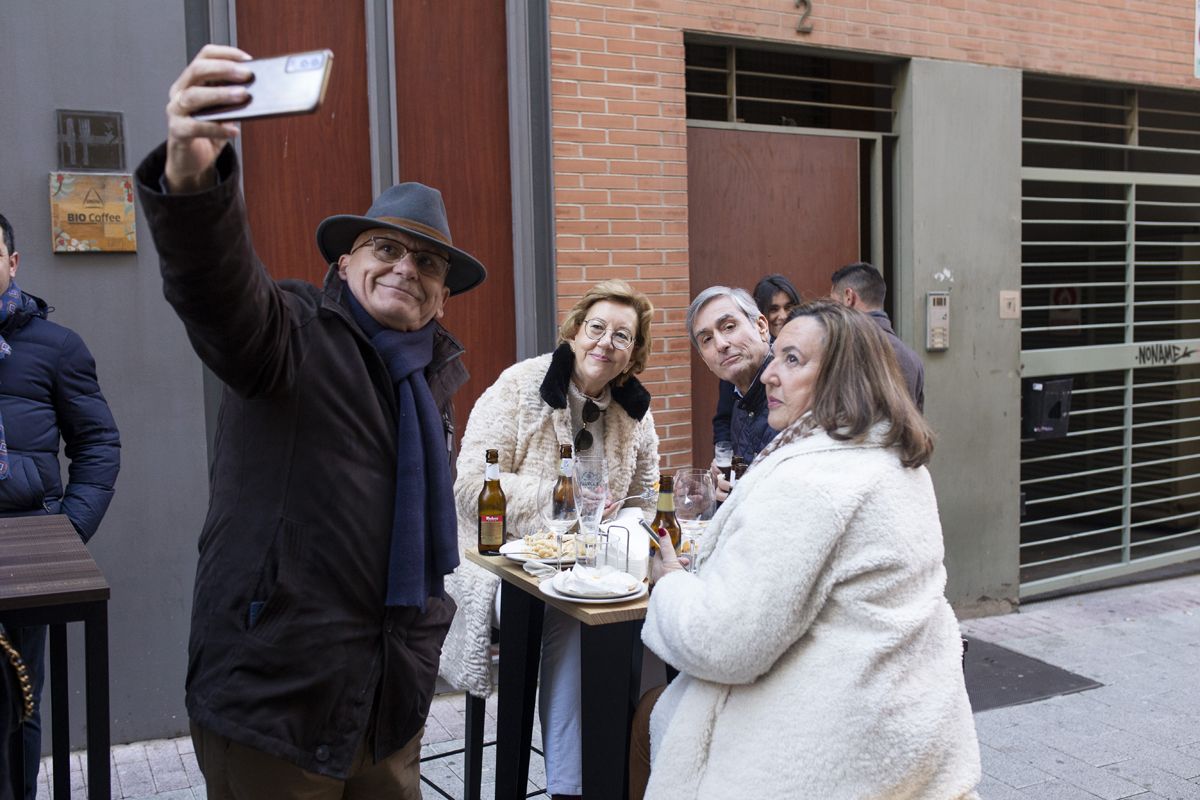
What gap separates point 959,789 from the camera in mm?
2654

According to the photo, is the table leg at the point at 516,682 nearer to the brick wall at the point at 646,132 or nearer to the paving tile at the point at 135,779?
the paving tile at the point at 135,779

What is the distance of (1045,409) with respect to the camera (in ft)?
24.3

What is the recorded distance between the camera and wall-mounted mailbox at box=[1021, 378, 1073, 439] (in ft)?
24.3

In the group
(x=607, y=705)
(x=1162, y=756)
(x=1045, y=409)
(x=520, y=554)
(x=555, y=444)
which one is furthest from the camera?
(x=1045, y=409)

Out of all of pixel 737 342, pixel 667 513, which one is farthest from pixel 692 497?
pixel 737 342

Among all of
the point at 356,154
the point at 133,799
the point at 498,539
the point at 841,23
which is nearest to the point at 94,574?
the point at 498,539

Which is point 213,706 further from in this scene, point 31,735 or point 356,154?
point 356,154

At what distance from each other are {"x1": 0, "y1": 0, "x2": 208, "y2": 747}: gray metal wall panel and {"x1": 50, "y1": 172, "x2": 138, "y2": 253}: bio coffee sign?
0.05 metres

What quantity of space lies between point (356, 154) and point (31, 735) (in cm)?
291

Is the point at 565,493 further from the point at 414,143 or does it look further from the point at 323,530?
the point at 414,143

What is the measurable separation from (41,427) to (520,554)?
1761 mm

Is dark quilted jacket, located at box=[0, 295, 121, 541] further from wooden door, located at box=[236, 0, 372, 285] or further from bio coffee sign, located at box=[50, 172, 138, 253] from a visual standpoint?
wooden door, located at box=[236, 0, 372, 285]

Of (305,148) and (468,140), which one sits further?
(468,140)

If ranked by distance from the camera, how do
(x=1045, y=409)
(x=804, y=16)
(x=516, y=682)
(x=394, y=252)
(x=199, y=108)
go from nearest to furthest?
(x=199, y=108)
(x=394, y=252)
(x=516, y=682)
(x=804, y=16)
(x=1045, y=409)
